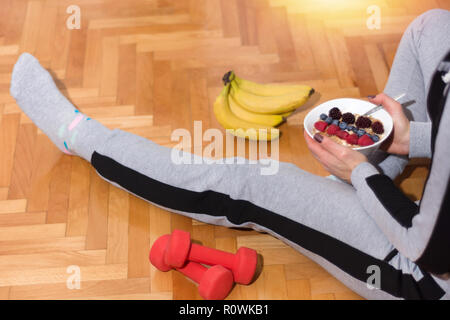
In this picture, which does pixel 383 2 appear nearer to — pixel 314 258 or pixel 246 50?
pixel 246 50

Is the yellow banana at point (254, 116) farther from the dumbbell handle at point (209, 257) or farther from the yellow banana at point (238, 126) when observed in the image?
the dumbbell handle at point (209, 257)

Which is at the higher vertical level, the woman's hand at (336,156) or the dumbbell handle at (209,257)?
the woman's hand at (336,156)

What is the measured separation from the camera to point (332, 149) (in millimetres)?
1169

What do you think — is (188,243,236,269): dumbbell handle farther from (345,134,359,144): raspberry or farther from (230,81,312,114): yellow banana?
(230,81,312,114): yellow banana

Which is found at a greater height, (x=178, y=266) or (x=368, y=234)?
(x=368, y=234)

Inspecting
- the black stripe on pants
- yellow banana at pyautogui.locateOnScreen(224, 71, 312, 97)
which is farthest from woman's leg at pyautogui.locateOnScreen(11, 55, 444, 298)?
yellow banana at pyautogui.locateOnScreen(224, 71, 312, 97)

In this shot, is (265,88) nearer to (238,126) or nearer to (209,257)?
(238,126)

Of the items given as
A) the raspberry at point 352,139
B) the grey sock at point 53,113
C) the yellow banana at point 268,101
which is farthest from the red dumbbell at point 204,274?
the yellow banana at point 268,101

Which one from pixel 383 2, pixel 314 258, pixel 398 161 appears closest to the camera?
pixel 314 258

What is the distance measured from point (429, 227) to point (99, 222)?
84 centimetres

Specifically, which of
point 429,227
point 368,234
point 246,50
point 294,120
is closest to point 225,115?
point 294,120

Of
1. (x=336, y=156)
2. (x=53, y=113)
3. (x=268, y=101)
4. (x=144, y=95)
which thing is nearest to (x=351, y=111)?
(x=336, y=156)

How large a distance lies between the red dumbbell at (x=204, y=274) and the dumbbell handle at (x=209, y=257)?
0.02m

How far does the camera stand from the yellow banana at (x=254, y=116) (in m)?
1.54
